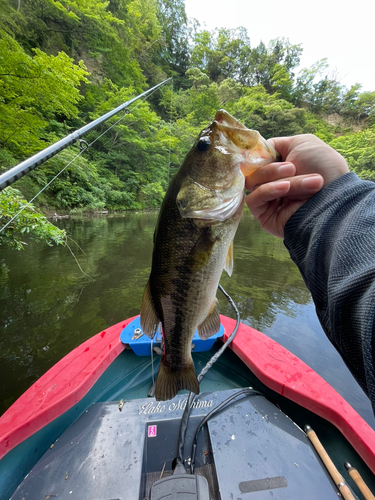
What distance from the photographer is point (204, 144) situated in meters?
1.19

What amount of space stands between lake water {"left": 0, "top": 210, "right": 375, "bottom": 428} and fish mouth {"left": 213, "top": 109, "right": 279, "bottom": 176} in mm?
3877

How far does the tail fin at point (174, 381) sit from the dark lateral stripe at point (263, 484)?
0.81 metres

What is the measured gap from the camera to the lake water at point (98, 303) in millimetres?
3605

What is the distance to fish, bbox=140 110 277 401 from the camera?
46.5 inches

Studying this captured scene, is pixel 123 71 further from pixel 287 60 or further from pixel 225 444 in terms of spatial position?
pixel 287 60

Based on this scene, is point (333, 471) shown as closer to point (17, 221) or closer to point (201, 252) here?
point (201, 252)

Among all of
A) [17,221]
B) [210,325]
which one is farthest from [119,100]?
[210,325]

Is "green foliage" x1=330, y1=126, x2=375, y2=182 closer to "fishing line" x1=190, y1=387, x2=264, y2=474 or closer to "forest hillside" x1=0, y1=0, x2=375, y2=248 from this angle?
"forest hillside" x1=0, y1=0, x2=375, y2=248

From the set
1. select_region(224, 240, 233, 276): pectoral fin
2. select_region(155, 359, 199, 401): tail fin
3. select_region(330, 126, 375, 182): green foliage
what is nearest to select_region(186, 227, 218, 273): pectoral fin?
select_region(224, 240, 233, 276): pectoral fin

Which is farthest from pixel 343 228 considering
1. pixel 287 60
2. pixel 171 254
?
pixel 287 60

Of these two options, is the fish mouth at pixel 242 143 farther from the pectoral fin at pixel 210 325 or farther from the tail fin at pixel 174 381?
the tail fin at pixel 174 381

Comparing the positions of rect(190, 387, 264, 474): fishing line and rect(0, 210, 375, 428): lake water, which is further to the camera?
rect(0, 210, 375, 428): lake water

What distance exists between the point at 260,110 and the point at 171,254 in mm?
32344

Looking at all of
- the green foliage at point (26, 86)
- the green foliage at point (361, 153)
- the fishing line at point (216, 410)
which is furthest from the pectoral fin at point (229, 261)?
the green foliage at point (361, 153)
